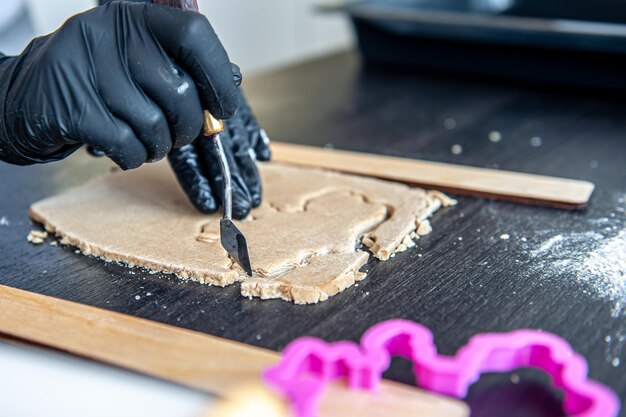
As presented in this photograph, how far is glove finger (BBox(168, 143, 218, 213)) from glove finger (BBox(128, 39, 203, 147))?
0.19 meters

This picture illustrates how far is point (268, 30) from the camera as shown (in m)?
3.01

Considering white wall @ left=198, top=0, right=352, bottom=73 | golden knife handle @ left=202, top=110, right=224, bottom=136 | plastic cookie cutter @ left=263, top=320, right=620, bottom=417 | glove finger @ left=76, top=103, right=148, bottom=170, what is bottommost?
white wall @ left=198, top=0, right=352, bottom=73

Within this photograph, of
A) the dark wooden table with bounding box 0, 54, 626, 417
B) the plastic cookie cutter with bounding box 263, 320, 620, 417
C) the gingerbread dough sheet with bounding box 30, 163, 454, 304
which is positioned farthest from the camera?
the gingerbread dough sheet with bounding box 30, 163, 454, 304

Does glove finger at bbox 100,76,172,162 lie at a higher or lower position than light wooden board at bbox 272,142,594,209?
higher

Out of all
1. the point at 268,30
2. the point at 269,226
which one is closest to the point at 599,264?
the point at 269,226

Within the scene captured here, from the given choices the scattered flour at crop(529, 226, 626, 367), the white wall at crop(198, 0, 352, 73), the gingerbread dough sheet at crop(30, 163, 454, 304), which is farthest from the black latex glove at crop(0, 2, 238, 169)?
the white wall at crop(198, 0, 352, 73)

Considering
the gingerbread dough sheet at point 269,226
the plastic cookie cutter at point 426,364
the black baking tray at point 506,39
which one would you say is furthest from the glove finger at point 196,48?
the black baking tray at point 506,39

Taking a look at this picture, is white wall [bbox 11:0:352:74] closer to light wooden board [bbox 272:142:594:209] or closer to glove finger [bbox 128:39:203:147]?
light wooden board [bbox 272:142:594:209]

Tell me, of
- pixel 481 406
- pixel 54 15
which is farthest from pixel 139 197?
pixel 54 15

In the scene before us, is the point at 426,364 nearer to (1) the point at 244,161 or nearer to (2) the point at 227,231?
(2) the point at 227,231

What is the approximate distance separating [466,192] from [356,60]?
3.45ft

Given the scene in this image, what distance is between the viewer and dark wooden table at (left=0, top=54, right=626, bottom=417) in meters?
0.78

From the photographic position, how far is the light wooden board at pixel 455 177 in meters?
1.12

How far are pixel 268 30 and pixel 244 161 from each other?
80.5 inches
